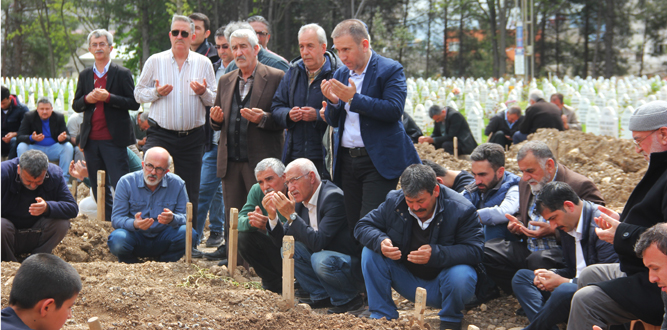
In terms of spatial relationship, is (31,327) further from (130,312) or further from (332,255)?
(332,255)

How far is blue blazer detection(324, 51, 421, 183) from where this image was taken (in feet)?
15.4

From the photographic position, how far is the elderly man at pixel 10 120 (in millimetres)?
10828

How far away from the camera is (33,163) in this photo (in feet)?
19.1

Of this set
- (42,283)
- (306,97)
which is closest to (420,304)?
(42,283)

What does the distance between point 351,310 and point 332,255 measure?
463mm

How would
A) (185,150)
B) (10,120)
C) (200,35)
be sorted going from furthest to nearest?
(10,120), (200,35), (185,150)

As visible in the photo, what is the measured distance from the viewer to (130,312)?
4.32 metres

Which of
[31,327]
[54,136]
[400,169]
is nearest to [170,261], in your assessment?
[400,169]

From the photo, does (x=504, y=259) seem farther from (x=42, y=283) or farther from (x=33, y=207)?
(x=33, y=207)

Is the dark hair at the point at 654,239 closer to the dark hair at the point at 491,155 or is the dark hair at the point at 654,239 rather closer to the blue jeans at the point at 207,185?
the dark hair at the point at 491,155

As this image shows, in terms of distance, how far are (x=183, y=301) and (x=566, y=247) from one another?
257 centimetres

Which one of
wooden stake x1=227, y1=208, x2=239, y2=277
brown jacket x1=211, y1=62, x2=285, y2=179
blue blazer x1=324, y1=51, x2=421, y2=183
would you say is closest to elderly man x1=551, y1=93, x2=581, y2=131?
brown jacket x1=211, y1=62, x2=285, y2=179

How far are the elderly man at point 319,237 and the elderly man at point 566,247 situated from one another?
1419 millimetres

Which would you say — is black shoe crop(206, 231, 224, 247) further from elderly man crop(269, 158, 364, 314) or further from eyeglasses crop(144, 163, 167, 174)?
elderly man crop(269, 158, 364, 314)
